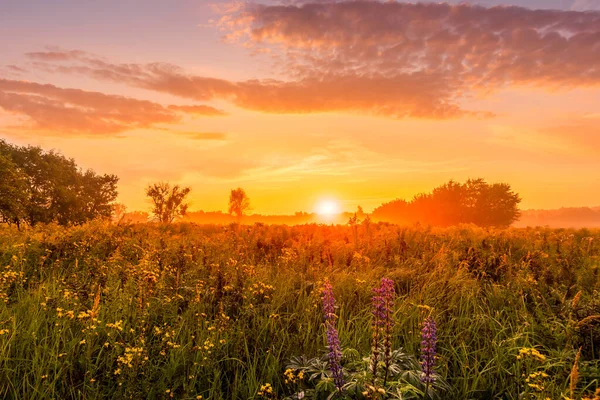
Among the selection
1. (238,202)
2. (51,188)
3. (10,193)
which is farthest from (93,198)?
(238,202)

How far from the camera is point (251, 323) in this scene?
5.11 m

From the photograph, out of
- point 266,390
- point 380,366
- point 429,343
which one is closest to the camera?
point 429,343

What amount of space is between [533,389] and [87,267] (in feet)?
21.9

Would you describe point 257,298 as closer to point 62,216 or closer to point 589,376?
point 589,376

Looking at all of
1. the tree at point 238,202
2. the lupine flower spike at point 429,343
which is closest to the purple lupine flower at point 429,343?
the lupine flower spike at point 429,343

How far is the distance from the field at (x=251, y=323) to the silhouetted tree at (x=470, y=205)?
44542 millimetres

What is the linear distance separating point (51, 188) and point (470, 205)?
53.6 m

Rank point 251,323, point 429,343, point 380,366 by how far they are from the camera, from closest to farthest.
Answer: point 429,343, point 380,366, point 251,323

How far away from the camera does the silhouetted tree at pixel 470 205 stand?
52.4 m

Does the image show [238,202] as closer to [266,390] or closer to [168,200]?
[168,200]

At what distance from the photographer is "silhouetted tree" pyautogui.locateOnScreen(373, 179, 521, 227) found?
172 feet

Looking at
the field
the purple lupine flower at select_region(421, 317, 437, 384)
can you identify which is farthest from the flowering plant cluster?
the field

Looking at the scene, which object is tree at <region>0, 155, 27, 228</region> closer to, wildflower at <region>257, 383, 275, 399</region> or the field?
the field

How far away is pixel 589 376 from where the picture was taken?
12.1ft
